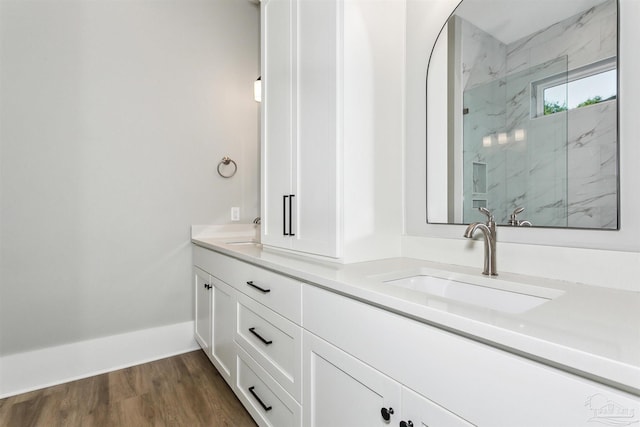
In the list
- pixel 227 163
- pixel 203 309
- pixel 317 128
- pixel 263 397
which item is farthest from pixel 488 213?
pixel 227 163

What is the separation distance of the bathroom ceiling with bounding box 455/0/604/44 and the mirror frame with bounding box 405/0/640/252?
9 centimetres

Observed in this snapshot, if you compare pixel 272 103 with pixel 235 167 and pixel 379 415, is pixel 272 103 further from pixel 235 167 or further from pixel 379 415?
pixel 379 415

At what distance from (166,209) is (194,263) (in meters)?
0.44

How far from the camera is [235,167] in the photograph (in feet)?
8.60

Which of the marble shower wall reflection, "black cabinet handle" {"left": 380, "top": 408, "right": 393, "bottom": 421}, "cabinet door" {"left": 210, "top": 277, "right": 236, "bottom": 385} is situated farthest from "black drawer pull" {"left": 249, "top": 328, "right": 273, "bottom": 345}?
the marble shower wall reflection

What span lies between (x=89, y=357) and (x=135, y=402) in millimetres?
560

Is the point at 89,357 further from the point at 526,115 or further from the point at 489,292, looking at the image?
the point at 526,115

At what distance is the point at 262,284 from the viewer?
1393 millimetres

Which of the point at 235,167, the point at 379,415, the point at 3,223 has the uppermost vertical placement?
the point at 235,167

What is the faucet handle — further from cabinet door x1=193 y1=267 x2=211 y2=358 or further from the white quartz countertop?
cabinet door x1=193 y1=267 x2=211 y2=358

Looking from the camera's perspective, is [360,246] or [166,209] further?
[166,209]

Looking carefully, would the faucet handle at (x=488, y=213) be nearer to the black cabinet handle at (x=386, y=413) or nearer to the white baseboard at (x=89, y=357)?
the black cabinet handle at (x=386, y=413)

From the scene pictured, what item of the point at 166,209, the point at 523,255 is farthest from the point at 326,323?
the point at 166,209

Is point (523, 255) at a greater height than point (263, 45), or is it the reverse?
point (263, 45)
